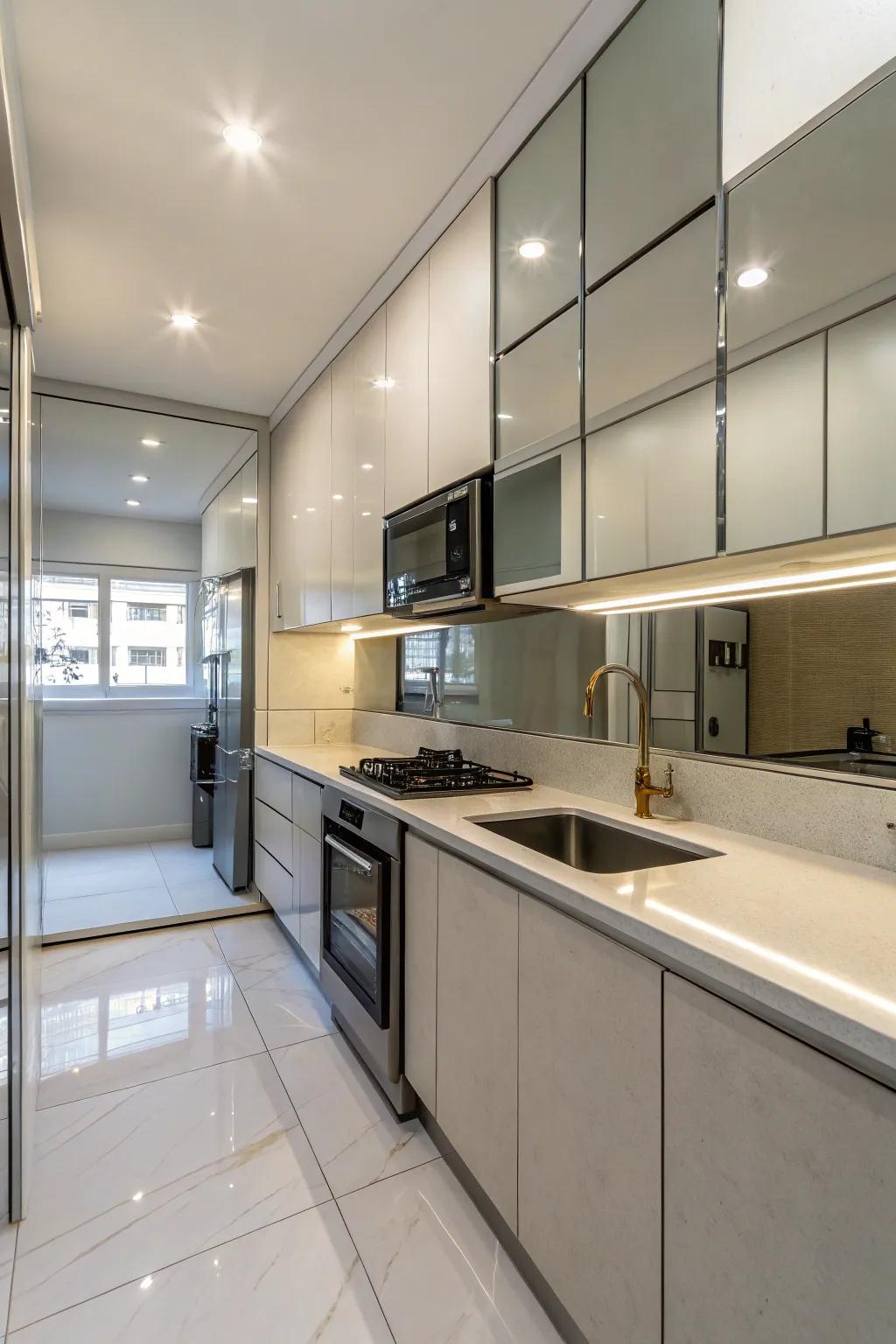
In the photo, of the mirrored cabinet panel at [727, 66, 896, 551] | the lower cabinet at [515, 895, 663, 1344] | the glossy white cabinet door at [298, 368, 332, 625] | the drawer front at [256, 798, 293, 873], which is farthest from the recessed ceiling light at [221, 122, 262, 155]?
the drawer front at [256, 798, 293, 873]

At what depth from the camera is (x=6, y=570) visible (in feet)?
4.98

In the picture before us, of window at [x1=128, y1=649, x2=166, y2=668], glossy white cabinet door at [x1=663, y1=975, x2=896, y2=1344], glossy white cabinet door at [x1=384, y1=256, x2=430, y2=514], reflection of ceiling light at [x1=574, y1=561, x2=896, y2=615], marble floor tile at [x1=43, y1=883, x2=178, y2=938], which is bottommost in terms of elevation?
marble floor tile at [x1=43, y1=883, x2=178, y2=938]

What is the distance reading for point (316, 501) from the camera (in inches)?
121

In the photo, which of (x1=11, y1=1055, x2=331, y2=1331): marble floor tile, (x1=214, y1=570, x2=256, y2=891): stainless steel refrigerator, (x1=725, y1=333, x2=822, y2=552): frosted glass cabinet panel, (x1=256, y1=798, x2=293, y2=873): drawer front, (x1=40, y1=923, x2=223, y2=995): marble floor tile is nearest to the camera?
(x1=725, y1=333, x2=822, y2=552): frosted glass cabinet panel

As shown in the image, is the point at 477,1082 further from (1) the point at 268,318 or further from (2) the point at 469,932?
(1) the point at 268,318

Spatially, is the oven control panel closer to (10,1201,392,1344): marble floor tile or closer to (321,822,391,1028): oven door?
(321,822,391,1028): oven door

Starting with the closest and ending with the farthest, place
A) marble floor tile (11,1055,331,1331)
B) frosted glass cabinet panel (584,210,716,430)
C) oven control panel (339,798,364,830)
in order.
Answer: frosted glass cabinet panel (584,210,716,430)
marble floor tile (11,1055,331,1331)
oven control panel (339,798,364,830)

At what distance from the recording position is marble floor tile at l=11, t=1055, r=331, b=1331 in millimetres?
1467

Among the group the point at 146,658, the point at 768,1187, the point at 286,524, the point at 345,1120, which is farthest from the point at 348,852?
the point at 146,658

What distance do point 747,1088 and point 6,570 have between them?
168cm

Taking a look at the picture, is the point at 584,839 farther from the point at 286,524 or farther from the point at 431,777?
the point at 286,524

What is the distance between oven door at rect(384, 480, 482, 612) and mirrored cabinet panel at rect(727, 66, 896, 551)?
823 mm

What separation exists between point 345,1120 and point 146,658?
13.6 feet

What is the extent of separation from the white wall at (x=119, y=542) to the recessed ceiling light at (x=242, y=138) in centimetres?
392
